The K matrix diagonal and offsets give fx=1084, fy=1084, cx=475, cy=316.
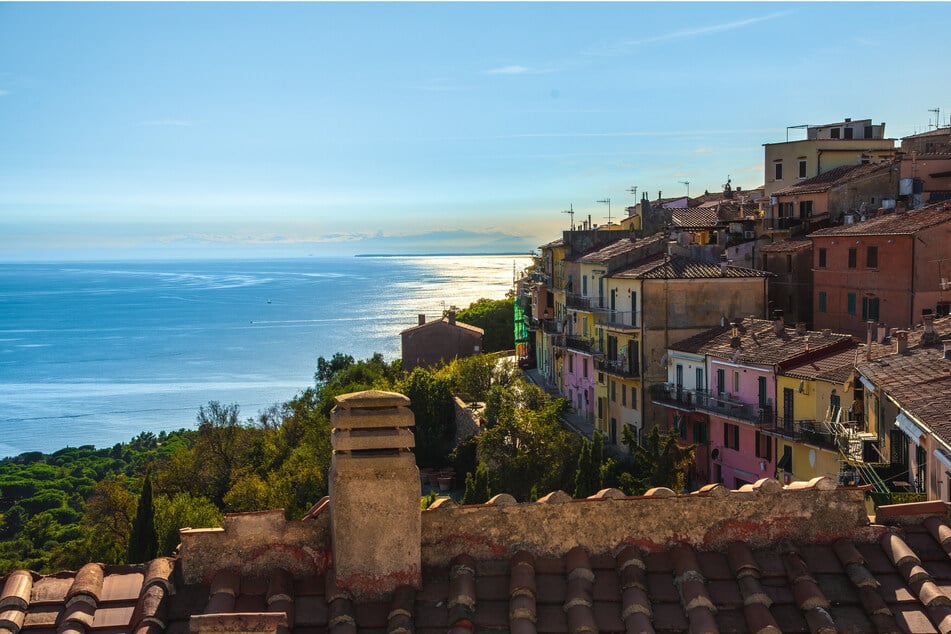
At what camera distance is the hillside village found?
85.7 feet

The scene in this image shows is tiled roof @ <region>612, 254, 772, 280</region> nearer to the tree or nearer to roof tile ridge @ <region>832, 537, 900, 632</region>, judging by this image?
roof tile ridge @ <region>832, 537, 900, 632</region>

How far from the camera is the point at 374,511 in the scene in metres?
6.74

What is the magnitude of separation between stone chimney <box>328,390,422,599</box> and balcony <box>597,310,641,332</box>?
31392 millimetres

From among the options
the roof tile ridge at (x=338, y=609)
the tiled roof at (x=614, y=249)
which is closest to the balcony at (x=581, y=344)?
the tiled roof at (x=614, y=249)

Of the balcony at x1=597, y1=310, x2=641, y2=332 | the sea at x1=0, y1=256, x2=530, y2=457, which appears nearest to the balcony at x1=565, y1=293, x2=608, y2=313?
the balcony at x1=597, y1=310, x2=641, y2=332

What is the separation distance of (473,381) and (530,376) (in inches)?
378

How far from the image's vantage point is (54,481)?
199ft

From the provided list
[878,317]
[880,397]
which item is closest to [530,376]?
[878,317]

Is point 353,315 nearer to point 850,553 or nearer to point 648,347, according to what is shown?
point 648,347

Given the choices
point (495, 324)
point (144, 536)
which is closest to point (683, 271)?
point (144, 536)

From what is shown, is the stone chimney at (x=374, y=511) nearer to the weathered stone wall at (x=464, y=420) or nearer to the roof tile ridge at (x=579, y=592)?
the roof tile ridge at (x=579, y=592)

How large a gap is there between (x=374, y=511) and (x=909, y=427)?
453 inches

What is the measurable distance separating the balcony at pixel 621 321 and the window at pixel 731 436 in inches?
233

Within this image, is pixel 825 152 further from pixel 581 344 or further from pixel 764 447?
pixel 764 447
